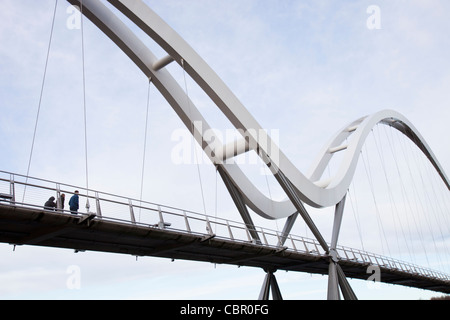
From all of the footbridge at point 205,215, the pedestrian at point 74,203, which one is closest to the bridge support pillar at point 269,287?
the footbridge at point 205,215

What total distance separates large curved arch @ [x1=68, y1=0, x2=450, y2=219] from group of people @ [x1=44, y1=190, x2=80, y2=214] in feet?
25.5

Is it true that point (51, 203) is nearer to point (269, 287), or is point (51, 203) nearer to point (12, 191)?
point (12, 191)

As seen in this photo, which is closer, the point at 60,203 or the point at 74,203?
the point at 60,203

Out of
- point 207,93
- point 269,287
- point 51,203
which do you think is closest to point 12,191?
point 51,203

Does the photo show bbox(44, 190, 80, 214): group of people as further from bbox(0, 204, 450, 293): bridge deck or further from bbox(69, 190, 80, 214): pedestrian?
bbox(0, 204, 450, 293): bridge deck

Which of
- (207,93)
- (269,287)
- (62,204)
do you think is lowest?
(269,287)

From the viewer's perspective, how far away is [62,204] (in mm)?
12789

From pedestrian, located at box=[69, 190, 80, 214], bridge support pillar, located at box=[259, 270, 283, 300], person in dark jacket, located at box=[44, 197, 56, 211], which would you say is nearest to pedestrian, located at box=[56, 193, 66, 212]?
person in dark jacket, located at box=[44, 197, 56, 211]

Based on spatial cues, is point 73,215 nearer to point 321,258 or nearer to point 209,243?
point 209,243

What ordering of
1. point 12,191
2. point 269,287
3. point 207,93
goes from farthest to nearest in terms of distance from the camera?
point 269,287 → point 207,93 → point 12,191

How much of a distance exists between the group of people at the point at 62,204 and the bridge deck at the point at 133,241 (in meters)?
0.21

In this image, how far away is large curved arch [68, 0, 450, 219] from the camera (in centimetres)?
1822

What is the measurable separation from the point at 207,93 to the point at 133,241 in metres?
7.33
